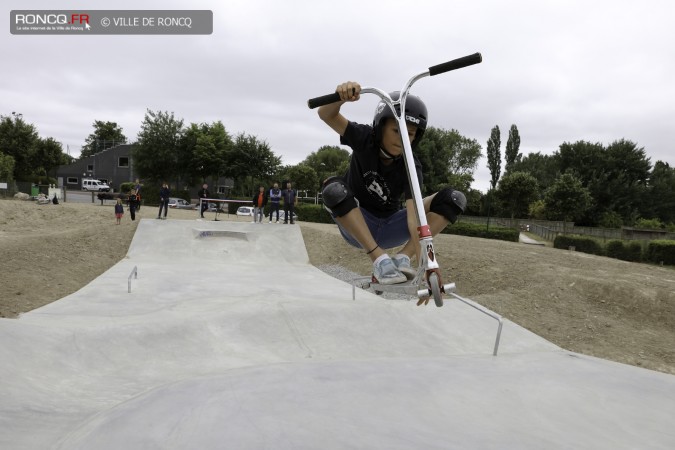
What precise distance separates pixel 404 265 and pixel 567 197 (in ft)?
176

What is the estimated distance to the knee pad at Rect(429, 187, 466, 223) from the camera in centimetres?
450

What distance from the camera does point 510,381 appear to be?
463 cm

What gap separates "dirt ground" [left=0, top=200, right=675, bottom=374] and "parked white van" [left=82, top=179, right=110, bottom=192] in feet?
169

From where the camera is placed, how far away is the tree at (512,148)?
9875 centimetres

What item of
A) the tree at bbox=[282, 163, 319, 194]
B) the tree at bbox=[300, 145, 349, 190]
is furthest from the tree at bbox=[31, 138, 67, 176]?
the tree at bbox=[300, 145, 349, 190]

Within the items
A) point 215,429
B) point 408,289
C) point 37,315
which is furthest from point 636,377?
point 37,315

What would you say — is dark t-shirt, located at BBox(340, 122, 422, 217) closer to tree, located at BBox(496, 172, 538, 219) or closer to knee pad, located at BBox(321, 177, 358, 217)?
knee pad, located at BBox(321, 177, 358, 217)

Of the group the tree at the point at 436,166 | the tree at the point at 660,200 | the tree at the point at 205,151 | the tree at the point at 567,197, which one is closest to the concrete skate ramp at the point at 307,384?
the tree at the point at 436,166

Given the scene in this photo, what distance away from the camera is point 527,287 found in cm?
1416

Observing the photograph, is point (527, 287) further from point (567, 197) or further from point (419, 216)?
point (567, 197)

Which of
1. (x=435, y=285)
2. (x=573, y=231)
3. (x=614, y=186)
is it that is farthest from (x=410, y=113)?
(x=614, y=186)

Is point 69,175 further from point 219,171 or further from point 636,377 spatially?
point 636,377

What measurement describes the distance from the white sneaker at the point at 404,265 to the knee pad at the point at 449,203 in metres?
0.58

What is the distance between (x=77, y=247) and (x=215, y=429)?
1758cm
